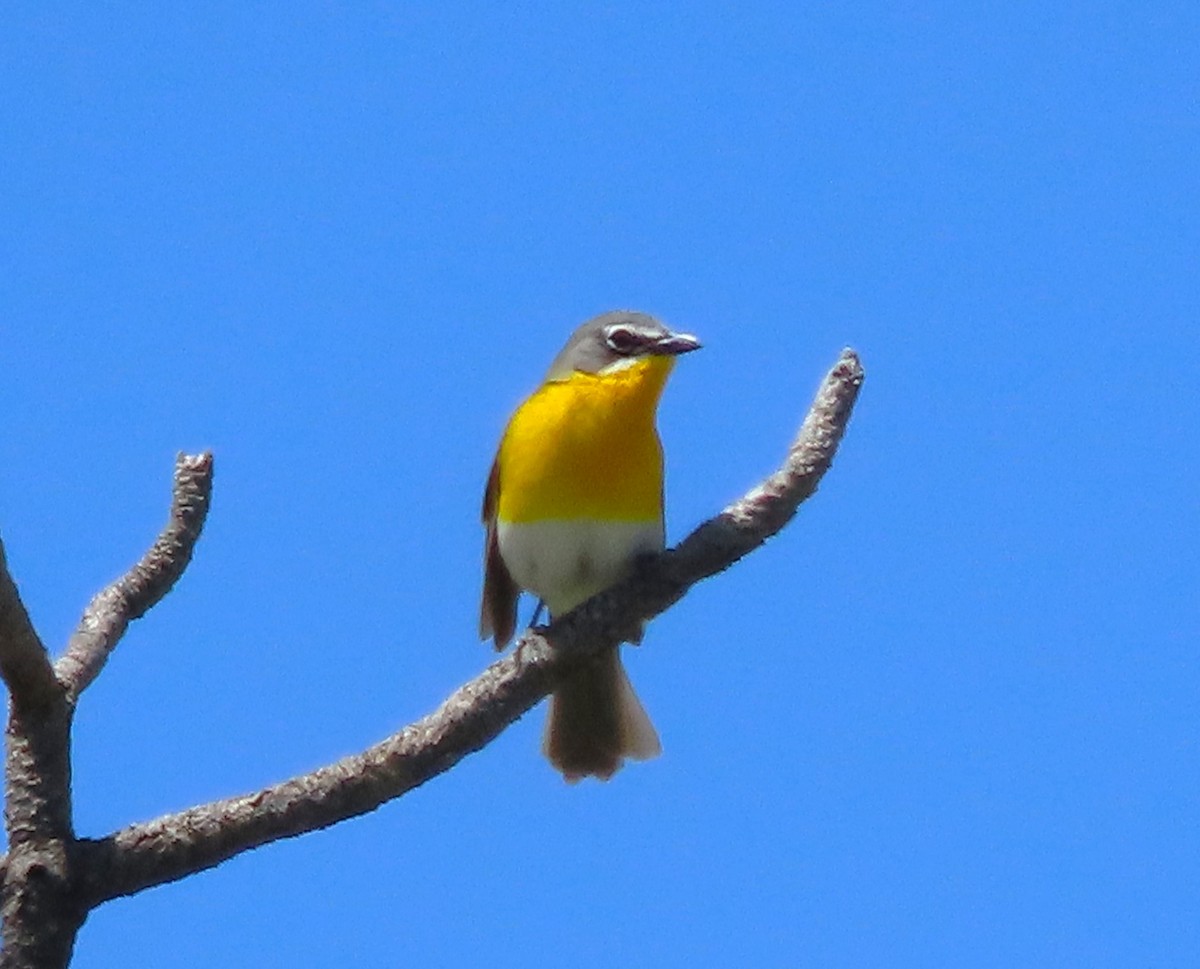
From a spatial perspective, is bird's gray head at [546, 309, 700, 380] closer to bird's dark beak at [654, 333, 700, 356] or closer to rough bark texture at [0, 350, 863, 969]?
bird's dark beak at [654, 333, 700, 356]

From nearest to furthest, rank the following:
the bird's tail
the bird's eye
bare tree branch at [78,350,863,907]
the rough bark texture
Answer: the rough bark texture < bare tree branch at [78,350,863,907] < the bird's eye < the bird's tail

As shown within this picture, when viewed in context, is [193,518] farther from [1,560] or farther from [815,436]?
[815,436]

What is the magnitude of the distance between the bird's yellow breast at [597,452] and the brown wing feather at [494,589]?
1.62 ft

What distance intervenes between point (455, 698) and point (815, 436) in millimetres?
1412

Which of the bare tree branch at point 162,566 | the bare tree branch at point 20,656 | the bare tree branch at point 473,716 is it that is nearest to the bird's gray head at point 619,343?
the bare tree branch at point 473,716

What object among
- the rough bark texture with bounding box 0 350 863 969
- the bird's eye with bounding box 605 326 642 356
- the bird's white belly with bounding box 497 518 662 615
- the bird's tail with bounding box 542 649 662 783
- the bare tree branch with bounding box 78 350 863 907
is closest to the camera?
the rough bark texture with bounding box 0 350 863 969

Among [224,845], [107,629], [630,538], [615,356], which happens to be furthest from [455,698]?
[615,356]

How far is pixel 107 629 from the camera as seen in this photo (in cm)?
568

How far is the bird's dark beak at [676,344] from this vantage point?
8.23 m

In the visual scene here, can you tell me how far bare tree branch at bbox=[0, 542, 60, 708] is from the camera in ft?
15.8

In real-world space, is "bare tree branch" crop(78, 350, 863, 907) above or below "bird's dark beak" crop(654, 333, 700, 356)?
below

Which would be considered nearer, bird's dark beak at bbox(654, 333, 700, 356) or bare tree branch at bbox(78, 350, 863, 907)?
bare tree branch at bbox(78, 350, 863, 907)

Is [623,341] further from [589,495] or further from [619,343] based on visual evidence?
[589,495]

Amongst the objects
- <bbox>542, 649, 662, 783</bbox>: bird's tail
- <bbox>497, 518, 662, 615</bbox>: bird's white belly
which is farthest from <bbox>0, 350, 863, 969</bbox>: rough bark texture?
<bbox>542, 649, 662, 783</bbox>: bird's tail
